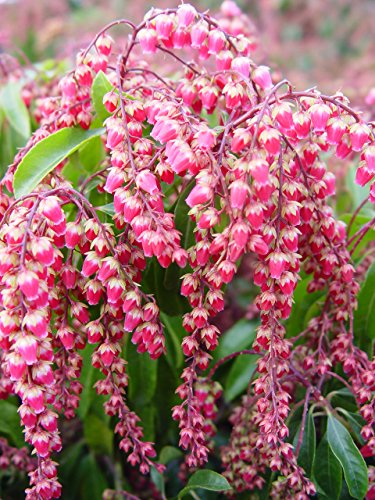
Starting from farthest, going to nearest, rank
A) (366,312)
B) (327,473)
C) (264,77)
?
(366,312) < (327,473) < (264,77)

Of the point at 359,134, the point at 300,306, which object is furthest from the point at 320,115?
the point at 300,306

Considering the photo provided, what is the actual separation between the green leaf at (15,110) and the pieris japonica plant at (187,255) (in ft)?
0.82

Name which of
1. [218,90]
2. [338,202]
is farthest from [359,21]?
[218,90]

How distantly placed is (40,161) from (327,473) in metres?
0.77

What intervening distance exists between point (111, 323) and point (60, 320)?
8cm

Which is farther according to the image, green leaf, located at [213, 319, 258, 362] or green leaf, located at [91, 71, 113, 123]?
green leaf, located at [213, 319, 258, 362]

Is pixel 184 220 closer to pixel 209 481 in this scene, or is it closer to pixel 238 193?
pixel 238 193

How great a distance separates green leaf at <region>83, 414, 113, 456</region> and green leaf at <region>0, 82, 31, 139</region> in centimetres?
69

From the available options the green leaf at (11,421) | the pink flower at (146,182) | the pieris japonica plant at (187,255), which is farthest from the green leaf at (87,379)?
the pink flower at (146,182)

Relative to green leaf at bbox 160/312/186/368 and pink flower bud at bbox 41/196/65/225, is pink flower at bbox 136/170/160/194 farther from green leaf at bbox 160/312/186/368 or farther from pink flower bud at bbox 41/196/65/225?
green leaf at bbox 160/312/186/368

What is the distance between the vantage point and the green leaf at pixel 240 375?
1.37m

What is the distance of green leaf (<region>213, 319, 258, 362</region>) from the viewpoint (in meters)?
1.43

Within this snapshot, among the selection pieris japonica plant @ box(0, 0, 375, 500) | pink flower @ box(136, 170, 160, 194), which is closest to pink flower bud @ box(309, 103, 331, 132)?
pieris japonica plant @ box(0, 0, 375, 500)

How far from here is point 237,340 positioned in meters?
1.45
